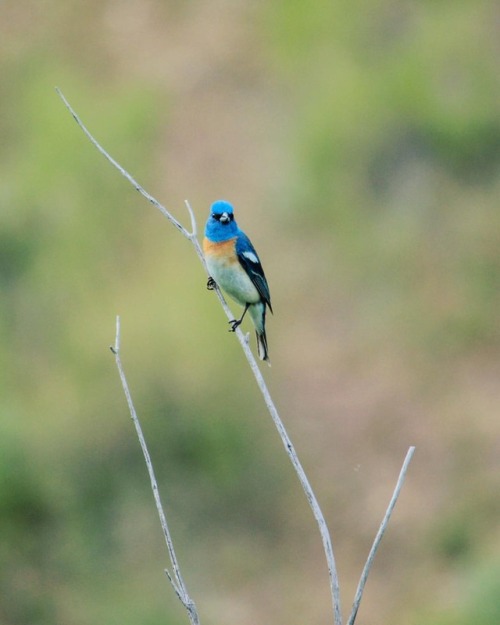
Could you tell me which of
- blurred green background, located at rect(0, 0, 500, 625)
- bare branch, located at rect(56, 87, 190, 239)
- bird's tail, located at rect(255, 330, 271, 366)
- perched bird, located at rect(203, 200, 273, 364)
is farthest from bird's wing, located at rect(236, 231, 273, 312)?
blurred green background, located at rect(0, 0, 500, 625)

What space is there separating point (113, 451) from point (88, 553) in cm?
115

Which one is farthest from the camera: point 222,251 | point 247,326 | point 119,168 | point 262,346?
point 247,326

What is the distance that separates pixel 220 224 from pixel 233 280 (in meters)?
0.32

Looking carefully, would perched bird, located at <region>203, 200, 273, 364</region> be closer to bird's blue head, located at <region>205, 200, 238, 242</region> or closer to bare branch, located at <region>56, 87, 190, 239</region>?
bird's blue head, located at <region>205, 200, 238, 242</region>

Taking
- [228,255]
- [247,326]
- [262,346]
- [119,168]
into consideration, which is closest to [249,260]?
[228,255]

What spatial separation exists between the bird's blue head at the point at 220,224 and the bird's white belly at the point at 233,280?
0.49 feet

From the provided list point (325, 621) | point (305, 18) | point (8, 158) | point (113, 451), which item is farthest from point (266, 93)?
point (325, 621)

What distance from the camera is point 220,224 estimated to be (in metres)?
7.45

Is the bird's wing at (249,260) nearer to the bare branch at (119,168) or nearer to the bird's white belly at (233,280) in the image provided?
the bird's white belly at (233,280)

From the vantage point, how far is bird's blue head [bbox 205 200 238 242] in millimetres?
7363

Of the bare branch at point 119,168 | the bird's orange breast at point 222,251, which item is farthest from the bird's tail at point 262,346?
the bare branch at point 119,168

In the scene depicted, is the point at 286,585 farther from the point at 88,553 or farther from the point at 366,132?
the point at 366,132

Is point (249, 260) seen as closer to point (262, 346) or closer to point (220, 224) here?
point (220, 224)

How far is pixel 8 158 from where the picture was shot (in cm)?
1861
